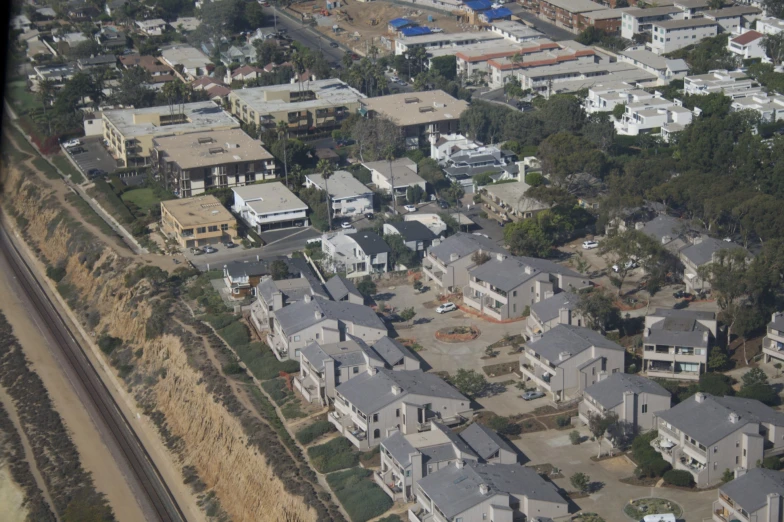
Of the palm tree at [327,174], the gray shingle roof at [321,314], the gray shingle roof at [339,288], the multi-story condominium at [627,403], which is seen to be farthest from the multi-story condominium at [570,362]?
the palm tree at [327,174]

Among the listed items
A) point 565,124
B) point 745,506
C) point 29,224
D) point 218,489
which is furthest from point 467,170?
point 745,506

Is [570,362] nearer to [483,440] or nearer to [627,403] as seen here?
[627,403]

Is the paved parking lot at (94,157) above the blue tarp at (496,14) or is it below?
below

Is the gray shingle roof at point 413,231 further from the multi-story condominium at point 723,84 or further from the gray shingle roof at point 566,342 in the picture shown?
the multi-story condominium at point 723,84

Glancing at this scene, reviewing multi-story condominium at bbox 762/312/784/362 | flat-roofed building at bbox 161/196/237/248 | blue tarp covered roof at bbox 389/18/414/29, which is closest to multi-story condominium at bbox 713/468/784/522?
multi-story condominium at bbox 762/312/784/362

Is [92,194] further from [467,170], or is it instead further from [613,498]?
[613,498]

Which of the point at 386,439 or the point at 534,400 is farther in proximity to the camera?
the point at 534,400

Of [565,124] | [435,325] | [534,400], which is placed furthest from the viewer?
[565,124]
